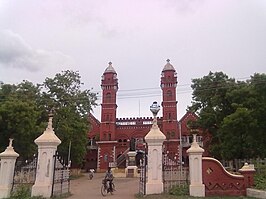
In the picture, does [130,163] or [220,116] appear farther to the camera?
[130,163]

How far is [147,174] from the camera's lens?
543 inches

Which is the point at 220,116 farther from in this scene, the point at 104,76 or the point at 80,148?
the point at 104,76

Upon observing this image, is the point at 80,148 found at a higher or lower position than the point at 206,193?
higher

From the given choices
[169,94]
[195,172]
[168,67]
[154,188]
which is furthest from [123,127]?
[195,172]

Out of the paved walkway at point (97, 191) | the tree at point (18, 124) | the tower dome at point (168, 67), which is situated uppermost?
the tower dome at point (168, 67)

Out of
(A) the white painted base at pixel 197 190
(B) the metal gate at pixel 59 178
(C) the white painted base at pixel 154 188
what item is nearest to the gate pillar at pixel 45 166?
(B) the metal gate at pixel 59 178

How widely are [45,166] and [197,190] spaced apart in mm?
6307

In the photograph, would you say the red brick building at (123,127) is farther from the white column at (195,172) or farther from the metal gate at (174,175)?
the white column at (195,172)

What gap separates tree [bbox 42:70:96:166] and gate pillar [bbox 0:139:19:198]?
1634 centimetres

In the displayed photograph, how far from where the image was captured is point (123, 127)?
55.6 meters

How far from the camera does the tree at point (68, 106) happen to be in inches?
1219

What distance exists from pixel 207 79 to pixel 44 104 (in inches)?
639

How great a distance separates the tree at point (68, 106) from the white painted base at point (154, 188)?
18290 mm

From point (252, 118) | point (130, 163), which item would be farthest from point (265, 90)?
point (130, 163)
